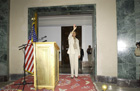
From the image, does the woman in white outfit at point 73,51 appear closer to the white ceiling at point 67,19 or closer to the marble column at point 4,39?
the marble column at point 4,39

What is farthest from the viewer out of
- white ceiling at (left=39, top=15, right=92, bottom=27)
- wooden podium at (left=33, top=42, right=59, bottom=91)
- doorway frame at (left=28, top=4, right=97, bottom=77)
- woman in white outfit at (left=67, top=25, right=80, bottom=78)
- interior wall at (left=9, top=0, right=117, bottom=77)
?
white ceiling at (left=39, top=15, right=92, bottom=27)

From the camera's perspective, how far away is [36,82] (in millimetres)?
2896

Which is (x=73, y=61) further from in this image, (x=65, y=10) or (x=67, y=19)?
(x=67, y=19)

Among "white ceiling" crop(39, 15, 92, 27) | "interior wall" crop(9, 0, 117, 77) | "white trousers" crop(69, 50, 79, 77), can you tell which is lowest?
"white trousers" crop(69, 50, 79, 77)

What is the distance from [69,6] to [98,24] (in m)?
1.31

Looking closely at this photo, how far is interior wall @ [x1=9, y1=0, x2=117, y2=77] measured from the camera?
170 inches

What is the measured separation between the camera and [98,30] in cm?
→ 444

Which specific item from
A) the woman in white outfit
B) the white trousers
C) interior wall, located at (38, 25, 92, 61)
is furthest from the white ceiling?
the white trousers

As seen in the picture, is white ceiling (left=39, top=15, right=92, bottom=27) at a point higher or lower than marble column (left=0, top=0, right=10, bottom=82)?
higher

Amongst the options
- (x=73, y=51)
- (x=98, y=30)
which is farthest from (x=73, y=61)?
(x=98, y=30)

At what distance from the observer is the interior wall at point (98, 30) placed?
4.32 metres

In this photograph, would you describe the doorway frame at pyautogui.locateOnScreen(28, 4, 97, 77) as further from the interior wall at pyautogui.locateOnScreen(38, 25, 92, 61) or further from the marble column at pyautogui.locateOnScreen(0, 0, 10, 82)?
the interior wall at pyautogui.locateOnScreen(38, 25, 92, 61)

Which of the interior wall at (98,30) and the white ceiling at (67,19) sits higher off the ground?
the white ceiling at (67,19)

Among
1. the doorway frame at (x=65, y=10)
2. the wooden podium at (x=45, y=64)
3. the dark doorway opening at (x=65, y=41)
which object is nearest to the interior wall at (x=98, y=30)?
the doorway frame at (x=65, y=10)
